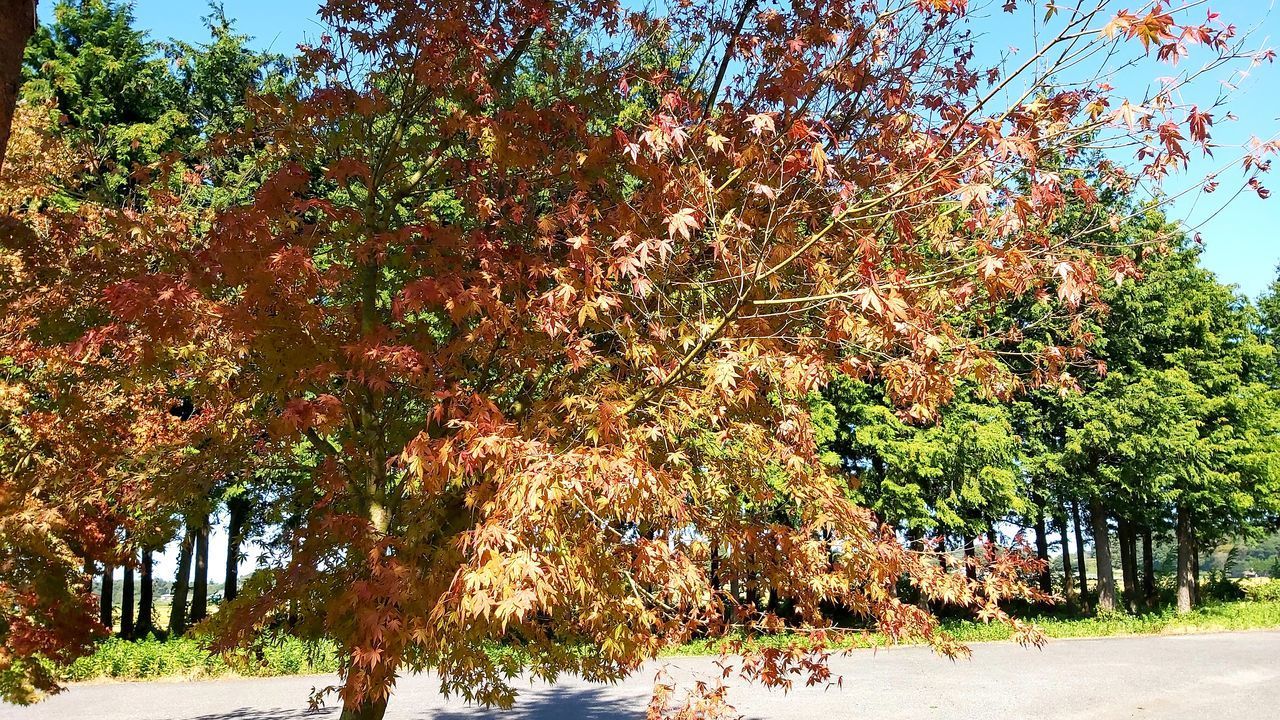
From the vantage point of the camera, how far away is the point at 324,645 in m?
14.1

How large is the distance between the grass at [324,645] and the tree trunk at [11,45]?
2.86 metres

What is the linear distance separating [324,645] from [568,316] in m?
12.5

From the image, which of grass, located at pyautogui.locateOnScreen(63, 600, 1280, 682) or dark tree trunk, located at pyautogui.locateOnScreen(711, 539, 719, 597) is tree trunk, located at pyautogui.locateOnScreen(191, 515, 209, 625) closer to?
grass, located at pyautogui.locateOnScreen(63, 600, 1280, 682)

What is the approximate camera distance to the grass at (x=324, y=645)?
16.2 feet

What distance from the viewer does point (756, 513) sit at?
17.3ft

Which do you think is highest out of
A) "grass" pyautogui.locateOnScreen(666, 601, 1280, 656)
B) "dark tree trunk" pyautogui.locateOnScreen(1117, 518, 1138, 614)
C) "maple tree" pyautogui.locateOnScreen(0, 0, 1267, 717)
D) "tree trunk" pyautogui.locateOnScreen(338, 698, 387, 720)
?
"maple tree" pyautogui.locateOnScreen(0, 0, 1267, 717)

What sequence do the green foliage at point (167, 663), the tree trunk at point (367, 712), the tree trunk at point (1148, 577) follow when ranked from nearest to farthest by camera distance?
the tree trunk at point (367, 712) < the green foliage at point (167, 663) < the tree trunk at point (1148, 577)

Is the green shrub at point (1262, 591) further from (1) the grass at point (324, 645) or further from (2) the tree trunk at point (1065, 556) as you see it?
(2) the tree trunk at point (1065, 556)

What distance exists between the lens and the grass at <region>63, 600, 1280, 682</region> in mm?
4949

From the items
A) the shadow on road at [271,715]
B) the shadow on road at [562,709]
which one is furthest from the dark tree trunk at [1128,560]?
the shadow on road at [271,715]

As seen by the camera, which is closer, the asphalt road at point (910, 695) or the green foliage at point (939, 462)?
the asphalt road at point (910, 695)

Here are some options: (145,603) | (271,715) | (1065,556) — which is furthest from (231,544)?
(1065,556)

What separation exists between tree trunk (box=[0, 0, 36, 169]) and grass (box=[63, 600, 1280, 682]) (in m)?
2.86

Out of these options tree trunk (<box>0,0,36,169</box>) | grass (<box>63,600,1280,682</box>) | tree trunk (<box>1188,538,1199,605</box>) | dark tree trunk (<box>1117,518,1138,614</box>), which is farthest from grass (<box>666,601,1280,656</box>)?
tree trunk (<box>0,0,36,169</box>)
